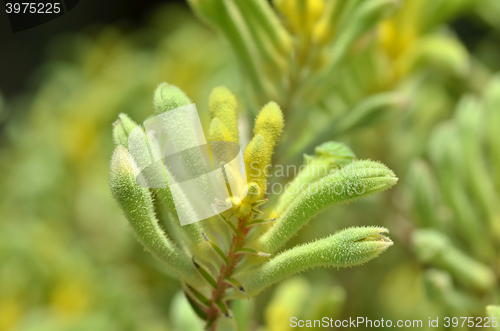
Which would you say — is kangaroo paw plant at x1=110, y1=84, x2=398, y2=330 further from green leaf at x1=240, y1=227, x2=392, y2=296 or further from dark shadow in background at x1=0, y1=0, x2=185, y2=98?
dark shadow in background at x1=0, y1=0, x2=185, y2=98

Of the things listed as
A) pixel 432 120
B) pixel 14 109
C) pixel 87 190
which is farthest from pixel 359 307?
pixel 14 109

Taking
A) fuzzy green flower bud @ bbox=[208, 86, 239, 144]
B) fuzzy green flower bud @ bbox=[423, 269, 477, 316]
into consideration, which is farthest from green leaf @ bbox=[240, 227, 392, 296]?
fuzzy green flower bud @ bbox=[423, 269, 477, 316]

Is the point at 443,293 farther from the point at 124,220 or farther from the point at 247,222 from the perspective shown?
the point at 124,220

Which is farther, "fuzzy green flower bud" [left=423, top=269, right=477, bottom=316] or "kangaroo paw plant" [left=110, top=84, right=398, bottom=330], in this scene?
"fuzzy green flower bud" [left=423, top=269, right=477, bottom=316]

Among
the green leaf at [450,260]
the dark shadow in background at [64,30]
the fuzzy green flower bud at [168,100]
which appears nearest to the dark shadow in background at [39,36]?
the dark shadow in background at [64,30]

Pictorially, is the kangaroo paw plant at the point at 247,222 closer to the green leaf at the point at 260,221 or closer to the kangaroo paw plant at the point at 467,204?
the green leaf at the point at 260,221
